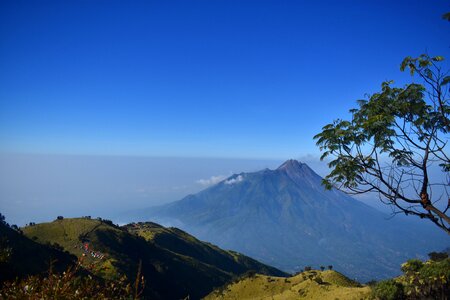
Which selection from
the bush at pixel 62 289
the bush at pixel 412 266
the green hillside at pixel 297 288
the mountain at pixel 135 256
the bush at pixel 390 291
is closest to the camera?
the bush at pixel 62 289

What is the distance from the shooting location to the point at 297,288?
6375cm

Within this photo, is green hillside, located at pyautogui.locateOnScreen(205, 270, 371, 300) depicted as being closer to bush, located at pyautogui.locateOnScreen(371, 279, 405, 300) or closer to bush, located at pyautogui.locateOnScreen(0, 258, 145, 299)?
bush, located at pyautogui.locateOnScreen(371, 279, 405, 300)

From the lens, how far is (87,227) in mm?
122500

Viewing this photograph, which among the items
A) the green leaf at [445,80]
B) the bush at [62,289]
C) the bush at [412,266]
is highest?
the green leaf at [445,80]

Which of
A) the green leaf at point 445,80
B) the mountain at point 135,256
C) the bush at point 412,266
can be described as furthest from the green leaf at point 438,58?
the mountain at point 135,256

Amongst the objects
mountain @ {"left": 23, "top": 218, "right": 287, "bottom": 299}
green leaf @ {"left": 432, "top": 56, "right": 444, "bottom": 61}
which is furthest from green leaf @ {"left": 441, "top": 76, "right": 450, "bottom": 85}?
mountain @ {"left": 23, "top": 218, "right": 287, "bottom": 299}

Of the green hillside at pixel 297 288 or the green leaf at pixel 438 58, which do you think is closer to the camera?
the green leaf at pixel 438 58

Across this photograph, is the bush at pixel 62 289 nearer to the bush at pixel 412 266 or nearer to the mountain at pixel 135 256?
the bush at pixel 412 266

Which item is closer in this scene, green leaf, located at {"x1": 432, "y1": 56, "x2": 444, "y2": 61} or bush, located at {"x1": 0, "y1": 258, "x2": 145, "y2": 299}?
bush, located at {"x1": 0, "y1": 258, "x2": 145, "y2": 299}

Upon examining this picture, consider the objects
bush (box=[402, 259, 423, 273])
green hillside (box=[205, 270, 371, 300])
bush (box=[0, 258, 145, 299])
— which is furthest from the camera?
green hillside (box=[205, 270, 371, 300])

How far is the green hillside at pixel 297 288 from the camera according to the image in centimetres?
5159

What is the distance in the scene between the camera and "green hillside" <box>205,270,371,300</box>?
51594mm

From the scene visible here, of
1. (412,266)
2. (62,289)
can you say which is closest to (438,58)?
(62,289)

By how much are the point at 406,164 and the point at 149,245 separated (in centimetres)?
13297
